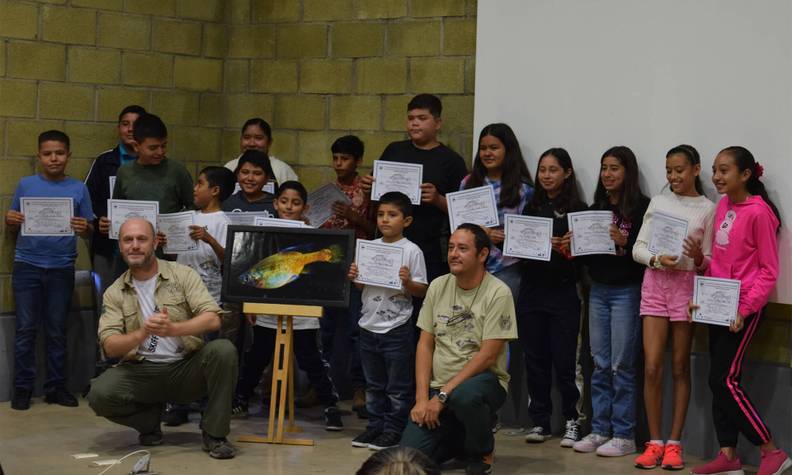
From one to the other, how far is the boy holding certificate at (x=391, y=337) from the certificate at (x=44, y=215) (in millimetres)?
1990

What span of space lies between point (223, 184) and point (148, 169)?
23.3 inches

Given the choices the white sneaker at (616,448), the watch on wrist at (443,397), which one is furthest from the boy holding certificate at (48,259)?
the white sneaker at (616,448)

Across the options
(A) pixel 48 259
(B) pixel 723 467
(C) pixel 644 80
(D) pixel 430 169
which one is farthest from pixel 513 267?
(A) pixel 48 259

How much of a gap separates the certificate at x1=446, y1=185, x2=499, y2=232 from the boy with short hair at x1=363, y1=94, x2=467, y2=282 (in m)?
0.28

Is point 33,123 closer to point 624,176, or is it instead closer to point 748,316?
point 624,176

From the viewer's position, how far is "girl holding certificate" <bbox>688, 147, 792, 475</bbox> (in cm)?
566

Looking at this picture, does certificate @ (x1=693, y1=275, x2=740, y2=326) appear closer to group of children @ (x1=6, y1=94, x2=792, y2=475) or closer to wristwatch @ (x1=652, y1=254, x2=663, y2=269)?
group of children @ (x1=6, y1=94, x2=792, y2=475)

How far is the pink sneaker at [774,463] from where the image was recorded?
5.65m

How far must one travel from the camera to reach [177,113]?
8.40m

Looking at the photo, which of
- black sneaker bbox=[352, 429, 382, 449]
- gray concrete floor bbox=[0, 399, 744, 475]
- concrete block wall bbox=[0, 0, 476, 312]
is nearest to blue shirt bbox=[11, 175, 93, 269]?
concrete block wall bbox=[0, 0, 476, 312]

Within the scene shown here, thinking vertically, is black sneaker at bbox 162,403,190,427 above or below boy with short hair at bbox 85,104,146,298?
below

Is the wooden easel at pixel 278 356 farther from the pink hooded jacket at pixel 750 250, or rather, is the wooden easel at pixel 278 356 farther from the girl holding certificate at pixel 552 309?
the pink hooded jacket at pixel 750 250

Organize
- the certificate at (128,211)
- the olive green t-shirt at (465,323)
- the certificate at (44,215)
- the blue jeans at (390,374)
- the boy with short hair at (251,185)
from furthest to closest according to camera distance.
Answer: the certificate at (44,215) → the boy with short hair at (251,185) → the certificate at (128,211) → the blue jeans at (390,374) → the olive green t-shirt at (465,323)

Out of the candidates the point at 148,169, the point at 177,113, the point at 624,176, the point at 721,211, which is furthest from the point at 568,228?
the point at 177,113
